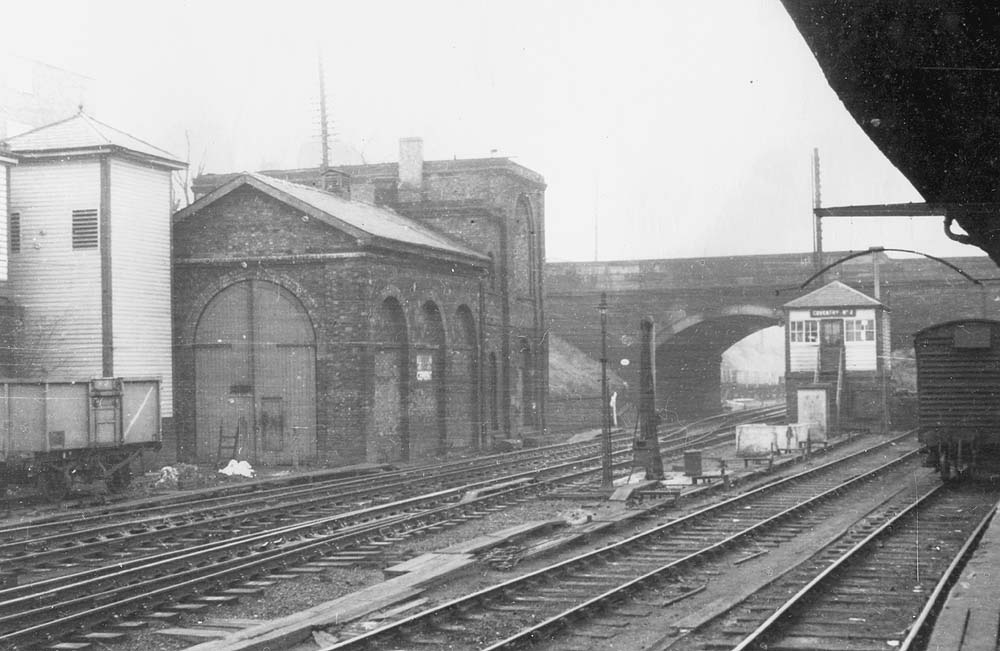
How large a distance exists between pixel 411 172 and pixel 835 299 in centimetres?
1578

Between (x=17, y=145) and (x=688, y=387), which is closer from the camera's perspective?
(x=17, y=145)

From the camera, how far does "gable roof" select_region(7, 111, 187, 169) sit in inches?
926

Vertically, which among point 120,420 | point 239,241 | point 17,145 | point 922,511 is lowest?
point 922,511

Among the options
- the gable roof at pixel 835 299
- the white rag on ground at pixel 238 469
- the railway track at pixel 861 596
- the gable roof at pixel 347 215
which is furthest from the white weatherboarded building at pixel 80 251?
the gable roof at pixel 835 299

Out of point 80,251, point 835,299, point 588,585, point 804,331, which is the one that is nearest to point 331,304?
point 80,251

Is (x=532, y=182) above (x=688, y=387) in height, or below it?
above

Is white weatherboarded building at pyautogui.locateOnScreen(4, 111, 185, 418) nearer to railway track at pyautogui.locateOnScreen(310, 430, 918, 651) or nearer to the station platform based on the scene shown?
railway track at pyautogui.locateOnScreen(310, 430, 918, 651)

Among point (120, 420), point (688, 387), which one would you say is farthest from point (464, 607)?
point (688, 387)

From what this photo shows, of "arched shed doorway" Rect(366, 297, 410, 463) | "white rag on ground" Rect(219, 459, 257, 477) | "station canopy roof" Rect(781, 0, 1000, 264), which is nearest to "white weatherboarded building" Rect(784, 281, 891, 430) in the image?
"arched shed doorway" Rect(366, 297, 410, 463)

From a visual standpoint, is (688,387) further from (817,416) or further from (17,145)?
(17,145)

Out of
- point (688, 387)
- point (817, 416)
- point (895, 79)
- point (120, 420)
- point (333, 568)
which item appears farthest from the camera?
point (688, 387)

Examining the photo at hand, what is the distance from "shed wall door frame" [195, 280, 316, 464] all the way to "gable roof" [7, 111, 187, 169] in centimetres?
347

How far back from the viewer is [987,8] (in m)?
3.22

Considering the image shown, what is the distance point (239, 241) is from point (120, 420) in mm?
7530
